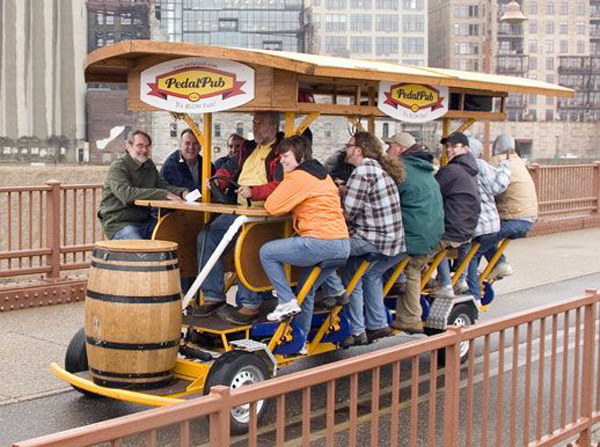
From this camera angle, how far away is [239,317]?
7711 millimetres

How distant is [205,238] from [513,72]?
471 feet

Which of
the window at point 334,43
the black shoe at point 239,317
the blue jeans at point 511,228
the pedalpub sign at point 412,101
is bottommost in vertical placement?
the black shoe at point 239,317

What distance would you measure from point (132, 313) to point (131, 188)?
7.06 ft

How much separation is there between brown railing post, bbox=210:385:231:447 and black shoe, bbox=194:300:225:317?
457 centimetres

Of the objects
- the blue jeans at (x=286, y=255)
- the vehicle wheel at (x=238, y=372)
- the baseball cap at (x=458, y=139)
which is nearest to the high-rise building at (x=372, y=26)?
the baseball cap at (x=458, y=139)

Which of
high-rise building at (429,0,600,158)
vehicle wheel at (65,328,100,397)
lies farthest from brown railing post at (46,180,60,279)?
high-rise building at (429,0,600,158)

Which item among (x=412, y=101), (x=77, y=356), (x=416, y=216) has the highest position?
(x=412, y=101)

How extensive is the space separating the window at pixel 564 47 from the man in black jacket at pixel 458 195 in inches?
5756

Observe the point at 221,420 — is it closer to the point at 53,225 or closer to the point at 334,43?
the point at 53,225

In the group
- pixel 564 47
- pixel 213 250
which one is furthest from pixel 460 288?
pixel 564 47

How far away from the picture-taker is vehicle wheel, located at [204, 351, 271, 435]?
6.87 metres

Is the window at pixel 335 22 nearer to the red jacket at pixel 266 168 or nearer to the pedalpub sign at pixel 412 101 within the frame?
the pedalpub sign at pixel 412 101

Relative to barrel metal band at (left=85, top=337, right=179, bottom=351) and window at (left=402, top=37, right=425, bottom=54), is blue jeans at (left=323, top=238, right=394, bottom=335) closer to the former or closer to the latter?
barrel metal band at (left=85, top=337, right=179, bottom=351)

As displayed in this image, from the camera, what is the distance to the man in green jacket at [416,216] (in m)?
8.62
